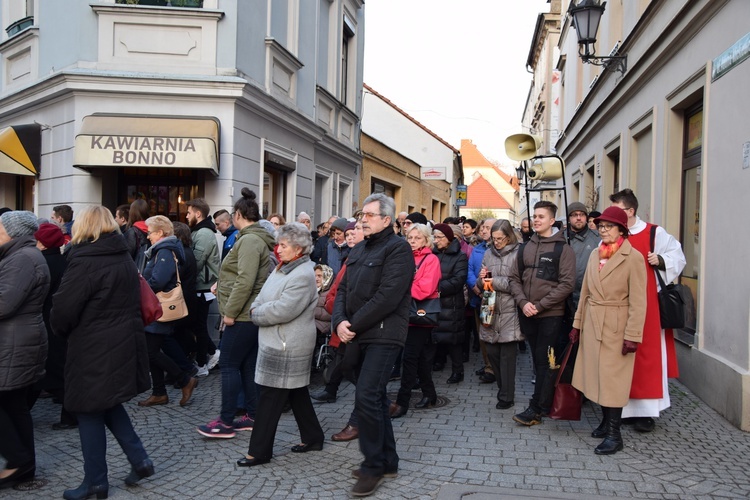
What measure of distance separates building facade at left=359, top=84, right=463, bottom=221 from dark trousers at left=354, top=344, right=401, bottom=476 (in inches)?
565

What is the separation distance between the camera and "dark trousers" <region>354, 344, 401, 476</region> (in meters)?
4.23

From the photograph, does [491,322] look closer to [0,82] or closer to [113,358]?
[113,358]

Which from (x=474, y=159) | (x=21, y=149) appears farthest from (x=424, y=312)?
(x=474, y=159)

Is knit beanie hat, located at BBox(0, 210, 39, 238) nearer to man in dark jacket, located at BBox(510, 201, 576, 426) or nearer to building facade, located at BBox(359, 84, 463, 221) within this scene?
man in dark jacket, located at BBox(510, 201, 576, 426)

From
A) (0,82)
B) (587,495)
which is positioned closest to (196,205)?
(587,495)

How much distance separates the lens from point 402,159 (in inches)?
938

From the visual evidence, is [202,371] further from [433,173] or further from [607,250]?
[433,173]

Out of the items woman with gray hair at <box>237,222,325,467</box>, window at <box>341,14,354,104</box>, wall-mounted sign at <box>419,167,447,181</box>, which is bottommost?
woman with gray hair at <box>237,222,325,467</box>

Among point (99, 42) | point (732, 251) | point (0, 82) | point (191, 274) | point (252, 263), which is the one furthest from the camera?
point (0, 82)

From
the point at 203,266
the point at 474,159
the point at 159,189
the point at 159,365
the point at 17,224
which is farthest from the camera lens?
the point at 474,159

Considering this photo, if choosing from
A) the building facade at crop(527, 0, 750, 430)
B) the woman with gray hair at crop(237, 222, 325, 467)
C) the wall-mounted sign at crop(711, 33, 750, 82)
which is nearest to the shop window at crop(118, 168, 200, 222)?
the woman with gray hair at crop(237, 222, 325, 467)

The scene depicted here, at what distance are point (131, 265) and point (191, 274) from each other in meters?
2.73

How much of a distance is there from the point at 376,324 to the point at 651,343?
2.46m

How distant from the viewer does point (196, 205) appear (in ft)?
24.9
